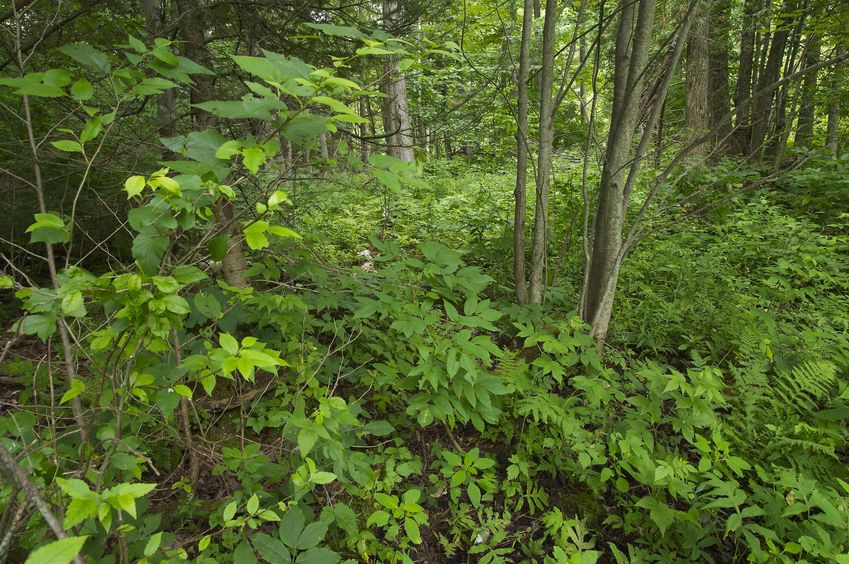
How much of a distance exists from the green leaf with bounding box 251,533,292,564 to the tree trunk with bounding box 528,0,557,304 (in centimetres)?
274

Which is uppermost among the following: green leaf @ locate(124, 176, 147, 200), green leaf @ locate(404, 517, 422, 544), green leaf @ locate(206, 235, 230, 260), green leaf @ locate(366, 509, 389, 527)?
green leaf @ locate(124, 176, 147, 200)

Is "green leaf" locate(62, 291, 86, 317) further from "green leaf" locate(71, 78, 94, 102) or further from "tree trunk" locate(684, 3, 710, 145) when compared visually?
"tree trunk" locate(684, 3, 710, 145)

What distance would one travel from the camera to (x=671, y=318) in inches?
152

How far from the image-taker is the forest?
4.30ft

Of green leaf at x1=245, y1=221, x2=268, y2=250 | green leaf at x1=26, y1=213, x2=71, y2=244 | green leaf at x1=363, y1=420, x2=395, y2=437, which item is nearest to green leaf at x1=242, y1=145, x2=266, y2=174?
green leaf at x1=245, y1=221, x2=268, y2=250

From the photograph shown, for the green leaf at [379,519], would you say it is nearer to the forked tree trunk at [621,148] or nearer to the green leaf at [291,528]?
the green leaf at [291,528]

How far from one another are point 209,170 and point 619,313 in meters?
3.65

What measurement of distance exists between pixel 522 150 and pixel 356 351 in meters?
2.14

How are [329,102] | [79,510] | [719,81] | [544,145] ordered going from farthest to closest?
1. [719,81]
2. [544,145]
3. [329,102]
4. [79,510]

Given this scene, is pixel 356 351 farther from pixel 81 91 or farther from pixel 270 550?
pixel 81 91

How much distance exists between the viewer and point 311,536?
1728 millimetres

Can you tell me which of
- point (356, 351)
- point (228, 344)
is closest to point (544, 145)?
point (356, 351)

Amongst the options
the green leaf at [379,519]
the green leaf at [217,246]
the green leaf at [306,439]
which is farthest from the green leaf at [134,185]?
the green leaf at [379,519]

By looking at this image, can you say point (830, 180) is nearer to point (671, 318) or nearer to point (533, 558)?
point (671, 318)
